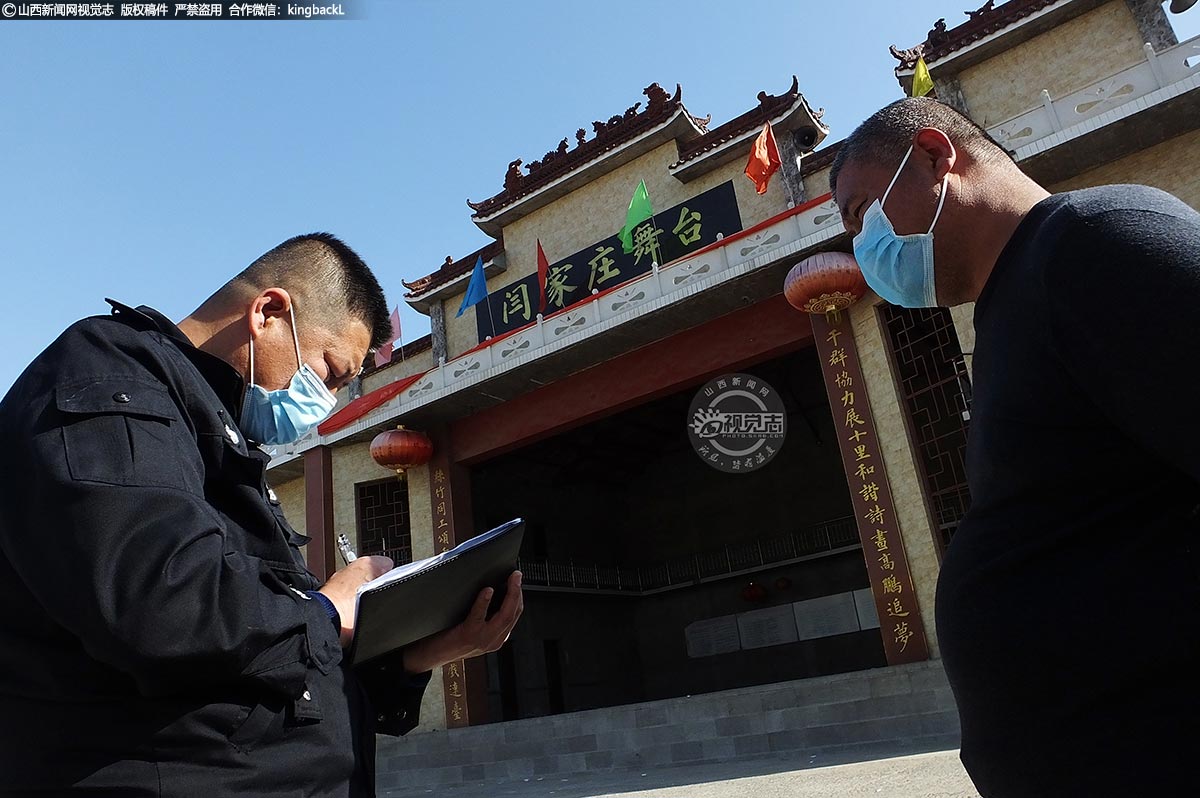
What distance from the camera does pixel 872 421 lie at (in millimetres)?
8891

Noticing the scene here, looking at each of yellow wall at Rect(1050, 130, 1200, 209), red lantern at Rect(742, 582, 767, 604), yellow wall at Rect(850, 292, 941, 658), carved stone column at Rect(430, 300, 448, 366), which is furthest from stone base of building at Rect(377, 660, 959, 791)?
red lantern at Rect(742, 582, 767, 604)

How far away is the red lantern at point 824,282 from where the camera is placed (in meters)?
8.66

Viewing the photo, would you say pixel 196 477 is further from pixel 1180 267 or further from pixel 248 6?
pixel 248 6

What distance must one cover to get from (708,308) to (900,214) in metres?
8.46

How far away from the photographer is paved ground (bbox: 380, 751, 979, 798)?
3801mm

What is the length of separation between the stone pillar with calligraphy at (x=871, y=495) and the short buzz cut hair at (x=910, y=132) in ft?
24.4

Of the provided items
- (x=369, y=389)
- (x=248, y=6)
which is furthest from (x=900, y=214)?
(x=369, y=389)

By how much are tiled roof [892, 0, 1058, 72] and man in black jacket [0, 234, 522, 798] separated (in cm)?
1025

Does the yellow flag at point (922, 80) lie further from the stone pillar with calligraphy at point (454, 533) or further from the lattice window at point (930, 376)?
the stone pillar with calligraphy at point (454, 533)

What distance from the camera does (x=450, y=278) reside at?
46.1 feet

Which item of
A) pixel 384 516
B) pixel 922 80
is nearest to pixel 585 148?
pixel 922 80

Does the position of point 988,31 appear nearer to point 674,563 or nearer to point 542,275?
point 542,275

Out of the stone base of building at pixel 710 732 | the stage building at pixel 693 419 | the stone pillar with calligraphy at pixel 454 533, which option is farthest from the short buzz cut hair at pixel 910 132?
the stone pillar with calligraphy at pixel 454 533

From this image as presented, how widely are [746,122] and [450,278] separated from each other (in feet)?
19.4
